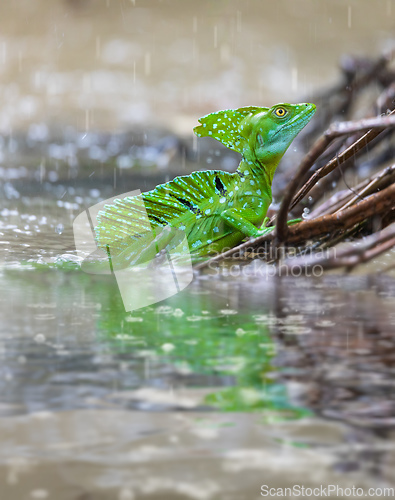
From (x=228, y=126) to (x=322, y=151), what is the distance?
652mm

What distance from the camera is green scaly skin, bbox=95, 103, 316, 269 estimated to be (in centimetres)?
170

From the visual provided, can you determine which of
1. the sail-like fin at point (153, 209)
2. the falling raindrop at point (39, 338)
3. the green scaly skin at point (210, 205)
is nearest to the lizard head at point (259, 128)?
the green scaly skin at point (210, 205)

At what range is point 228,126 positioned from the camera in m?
1.71

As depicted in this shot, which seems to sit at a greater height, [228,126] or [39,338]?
[228,126]

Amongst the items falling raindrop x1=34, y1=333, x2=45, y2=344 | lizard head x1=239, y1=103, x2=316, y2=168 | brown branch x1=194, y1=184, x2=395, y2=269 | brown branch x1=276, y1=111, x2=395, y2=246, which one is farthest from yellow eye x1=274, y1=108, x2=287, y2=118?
falling raindrop x1=34, y1=333, x2=45, y2=344

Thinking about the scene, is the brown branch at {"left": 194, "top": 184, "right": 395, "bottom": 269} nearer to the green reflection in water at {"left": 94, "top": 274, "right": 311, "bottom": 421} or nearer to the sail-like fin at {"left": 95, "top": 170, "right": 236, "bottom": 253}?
the green reflection in water at {"left": 94, "top": 274, "right": 311, "bottom": 421}

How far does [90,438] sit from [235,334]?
0.55m

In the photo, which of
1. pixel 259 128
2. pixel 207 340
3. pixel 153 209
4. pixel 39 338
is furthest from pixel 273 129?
pixel 39 338

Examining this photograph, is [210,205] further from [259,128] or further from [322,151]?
[322,151]

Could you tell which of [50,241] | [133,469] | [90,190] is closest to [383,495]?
[133,469]

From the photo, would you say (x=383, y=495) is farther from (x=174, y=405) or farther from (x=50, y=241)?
(x=50, y=241)

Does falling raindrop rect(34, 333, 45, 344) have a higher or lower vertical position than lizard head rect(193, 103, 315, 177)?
lower

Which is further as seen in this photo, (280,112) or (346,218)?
(280,112)

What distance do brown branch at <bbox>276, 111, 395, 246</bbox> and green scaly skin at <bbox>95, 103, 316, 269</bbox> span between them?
8.0 inches
